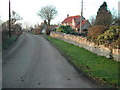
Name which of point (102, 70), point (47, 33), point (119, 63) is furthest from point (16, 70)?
point (47, 33)

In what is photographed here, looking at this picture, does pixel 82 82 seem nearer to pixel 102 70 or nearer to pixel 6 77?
pixel 102 70

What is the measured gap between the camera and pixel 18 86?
7.04 meters

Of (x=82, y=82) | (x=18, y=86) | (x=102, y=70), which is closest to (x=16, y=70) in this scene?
(x=18, y=86)

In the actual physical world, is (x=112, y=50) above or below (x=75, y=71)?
above

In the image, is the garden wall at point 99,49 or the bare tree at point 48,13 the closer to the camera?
the garden wall at point 99,49

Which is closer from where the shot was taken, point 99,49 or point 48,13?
point 99,49

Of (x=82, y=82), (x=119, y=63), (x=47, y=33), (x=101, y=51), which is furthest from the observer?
(x=47, y=33)

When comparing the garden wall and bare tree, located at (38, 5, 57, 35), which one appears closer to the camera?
the garden wall

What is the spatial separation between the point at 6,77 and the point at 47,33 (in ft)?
149

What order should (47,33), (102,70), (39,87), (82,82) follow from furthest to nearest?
1. (47,33)
2. (102,70)
3. (82,82)
4. (39,87)

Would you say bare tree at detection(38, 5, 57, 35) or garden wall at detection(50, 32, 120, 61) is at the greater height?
bare tree at detection(38, 5, 57, 35)

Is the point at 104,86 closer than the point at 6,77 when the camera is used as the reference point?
Yes

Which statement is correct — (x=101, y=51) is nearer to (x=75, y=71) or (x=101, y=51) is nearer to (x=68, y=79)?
(x=75, y=71)

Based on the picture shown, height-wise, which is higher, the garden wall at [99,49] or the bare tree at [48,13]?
the bare tree at [48,13]
